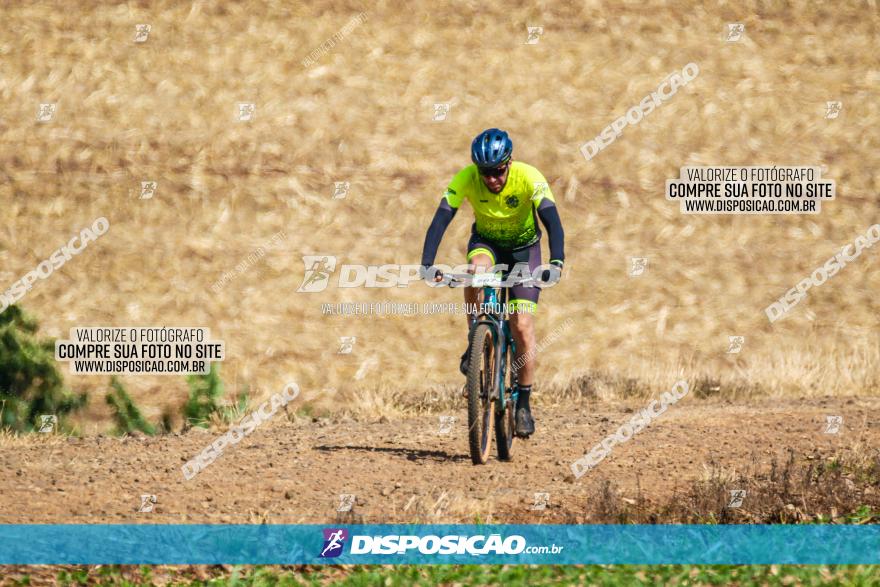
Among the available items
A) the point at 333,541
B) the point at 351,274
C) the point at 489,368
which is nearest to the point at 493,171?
the point at 489,368

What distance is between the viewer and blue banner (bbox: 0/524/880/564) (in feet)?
23.7

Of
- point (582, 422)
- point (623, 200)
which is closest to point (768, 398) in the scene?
point (582, 422)

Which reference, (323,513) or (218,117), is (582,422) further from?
(218,117)

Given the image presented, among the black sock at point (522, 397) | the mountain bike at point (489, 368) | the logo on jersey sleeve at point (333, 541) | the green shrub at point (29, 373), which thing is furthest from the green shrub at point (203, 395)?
the logo on jersey sleeve at point (333, 541)

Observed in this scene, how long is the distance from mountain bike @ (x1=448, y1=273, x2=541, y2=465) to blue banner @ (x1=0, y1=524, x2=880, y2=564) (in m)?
1.35

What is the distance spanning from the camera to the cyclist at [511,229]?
9.13 m

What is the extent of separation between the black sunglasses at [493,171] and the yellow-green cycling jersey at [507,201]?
17cm

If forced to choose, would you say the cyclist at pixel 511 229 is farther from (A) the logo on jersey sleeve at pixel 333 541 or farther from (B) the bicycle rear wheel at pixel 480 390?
Answer: (A) the logo on jersey sleeve at pixel 333 541

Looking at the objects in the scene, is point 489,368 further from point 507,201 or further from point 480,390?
point 507,201

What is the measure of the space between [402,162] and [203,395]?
475cm

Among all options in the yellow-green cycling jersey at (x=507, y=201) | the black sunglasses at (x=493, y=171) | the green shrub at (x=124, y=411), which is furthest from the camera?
the green shrub at (x=124, y=411)

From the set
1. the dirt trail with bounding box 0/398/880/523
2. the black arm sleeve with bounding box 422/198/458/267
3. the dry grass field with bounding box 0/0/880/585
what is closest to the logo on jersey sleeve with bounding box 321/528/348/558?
the dirt trail with bounding box 0/398/880/523

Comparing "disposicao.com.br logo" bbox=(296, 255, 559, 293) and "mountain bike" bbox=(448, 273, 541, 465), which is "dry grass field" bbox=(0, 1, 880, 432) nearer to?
"disposicao.com.br logo" bbox=(296, 255, 559, 293)

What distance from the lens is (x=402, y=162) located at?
675 inches
